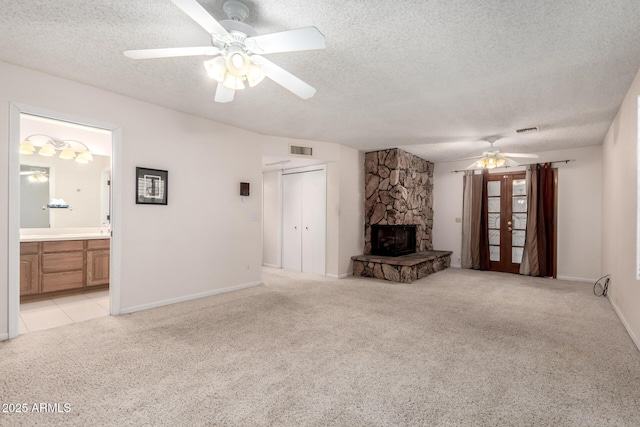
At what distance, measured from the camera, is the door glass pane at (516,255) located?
637 cm

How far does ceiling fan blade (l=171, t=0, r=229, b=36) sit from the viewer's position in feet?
5.14

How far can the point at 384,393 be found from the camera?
2020mm

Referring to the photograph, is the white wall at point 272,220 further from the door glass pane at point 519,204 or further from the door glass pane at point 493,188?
the door glass pane at point 519,204

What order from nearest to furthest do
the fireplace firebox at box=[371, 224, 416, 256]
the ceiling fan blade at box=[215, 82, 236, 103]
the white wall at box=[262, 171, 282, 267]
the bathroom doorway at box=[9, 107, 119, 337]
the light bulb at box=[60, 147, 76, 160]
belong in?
the ceiling fan blade at box=[215, 82, 236, 103] < the bathroom doorway at box=[9, 107, 119, 337] < the light bulb at box=[60, 147, 76, 160] < the fireplace firebox at box=[371, 224, 416, 256] < the white wall at box=[262, 171, 282, 267]

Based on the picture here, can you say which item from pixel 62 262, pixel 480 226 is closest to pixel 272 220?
pixel 62 262

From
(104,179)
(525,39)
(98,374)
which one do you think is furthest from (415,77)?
(104,179)

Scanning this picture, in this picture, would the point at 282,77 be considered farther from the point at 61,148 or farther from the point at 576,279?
the point at 576,279

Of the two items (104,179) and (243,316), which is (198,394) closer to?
(243,316)

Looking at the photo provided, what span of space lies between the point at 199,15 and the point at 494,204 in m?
6.70

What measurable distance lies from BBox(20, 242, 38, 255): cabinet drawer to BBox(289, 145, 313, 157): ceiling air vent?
3746mm

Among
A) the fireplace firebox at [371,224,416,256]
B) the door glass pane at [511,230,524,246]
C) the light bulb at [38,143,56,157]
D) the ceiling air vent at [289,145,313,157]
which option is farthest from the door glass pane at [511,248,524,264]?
the light bulb at [38,143,56,157]

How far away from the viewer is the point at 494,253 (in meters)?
6.68

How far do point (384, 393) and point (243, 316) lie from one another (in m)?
1.96

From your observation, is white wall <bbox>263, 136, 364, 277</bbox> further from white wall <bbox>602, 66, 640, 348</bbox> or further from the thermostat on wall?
white wall <bbox>602, 66, 640, 348</bbox>
